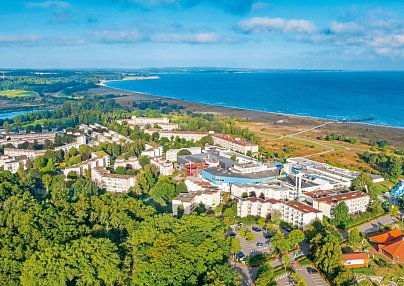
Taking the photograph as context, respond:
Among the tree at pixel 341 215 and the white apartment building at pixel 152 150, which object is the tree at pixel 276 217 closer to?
the tree at pixel 341 215

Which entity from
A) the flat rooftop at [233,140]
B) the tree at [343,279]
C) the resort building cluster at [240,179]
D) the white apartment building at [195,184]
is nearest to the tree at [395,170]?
the resort building cluster at [240,179]

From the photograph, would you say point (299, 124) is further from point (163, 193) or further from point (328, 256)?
point (328, 256)

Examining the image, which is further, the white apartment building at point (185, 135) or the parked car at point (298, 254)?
the white apartment building at point (185, 135)

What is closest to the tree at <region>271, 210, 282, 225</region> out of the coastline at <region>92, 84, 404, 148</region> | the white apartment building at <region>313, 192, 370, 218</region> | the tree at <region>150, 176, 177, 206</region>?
the white apartment building at <region>313, 192, 370, 218</region>

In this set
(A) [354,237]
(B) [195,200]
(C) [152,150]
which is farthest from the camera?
(C) [152,150]

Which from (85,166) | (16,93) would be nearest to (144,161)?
(85,166)
